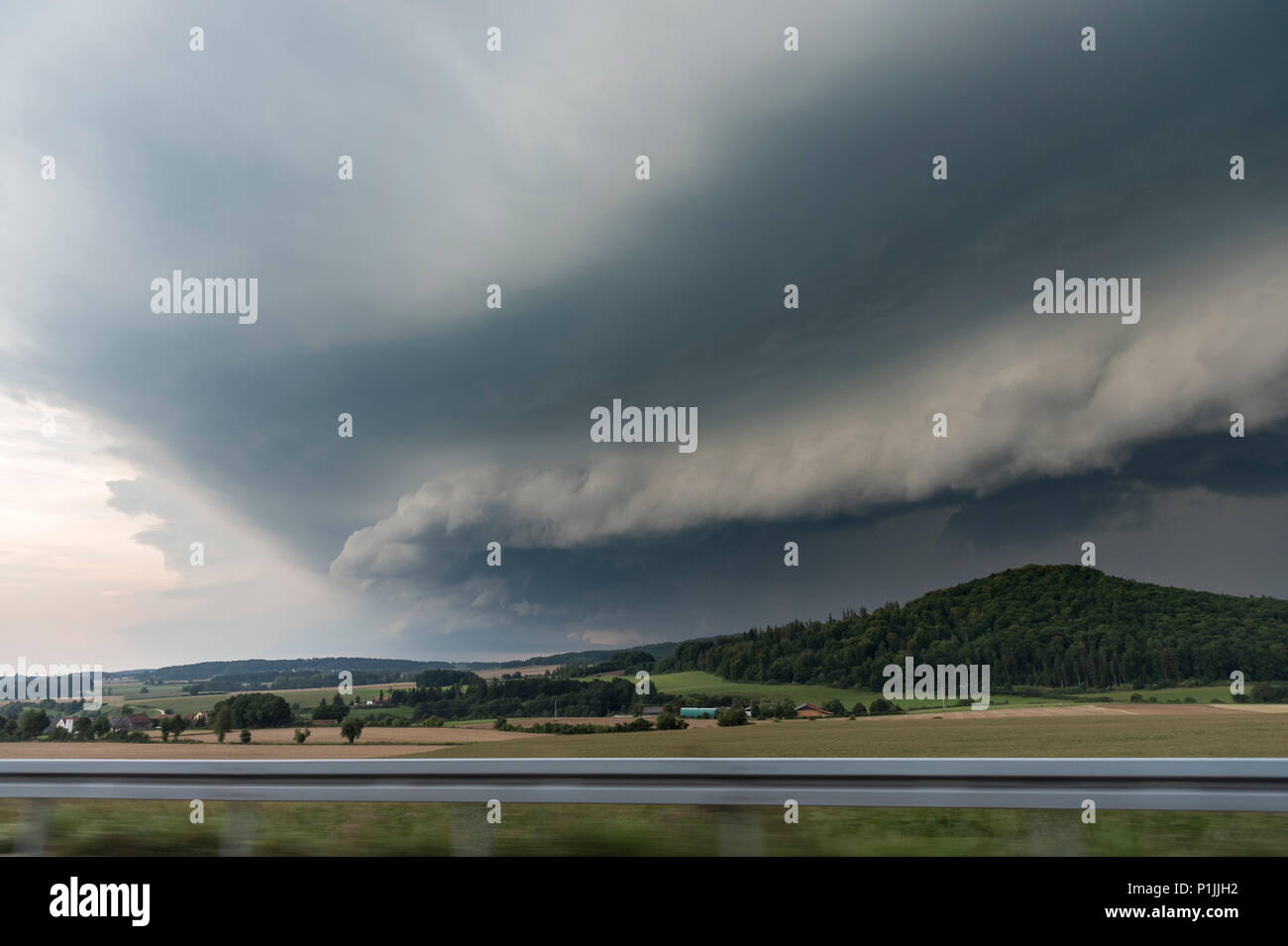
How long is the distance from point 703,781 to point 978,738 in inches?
294

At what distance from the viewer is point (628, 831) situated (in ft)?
13.1

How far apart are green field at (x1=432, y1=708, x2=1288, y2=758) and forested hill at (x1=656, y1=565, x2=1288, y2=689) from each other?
7.06m

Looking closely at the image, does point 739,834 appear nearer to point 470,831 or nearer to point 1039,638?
point 470,831

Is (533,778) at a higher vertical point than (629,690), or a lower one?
higher

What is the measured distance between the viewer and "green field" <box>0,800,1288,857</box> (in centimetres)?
371

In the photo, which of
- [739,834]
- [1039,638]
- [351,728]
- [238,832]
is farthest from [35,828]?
[1039,638]

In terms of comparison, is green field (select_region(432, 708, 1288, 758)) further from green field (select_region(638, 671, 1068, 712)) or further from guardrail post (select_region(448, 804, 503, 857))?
green field (select_region(638, 671, 1068, 712))

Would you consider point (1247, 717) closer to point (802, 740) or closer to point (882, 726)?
point (882, 726)

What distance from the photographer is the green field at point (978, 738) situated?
7363 millimetres

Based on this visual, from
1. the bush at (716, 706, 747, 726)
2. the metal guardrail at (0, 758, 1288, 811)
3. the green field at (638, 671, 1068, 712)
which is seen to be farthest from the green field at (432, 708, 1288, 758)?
the green field at (638, 671, 1068, 712)

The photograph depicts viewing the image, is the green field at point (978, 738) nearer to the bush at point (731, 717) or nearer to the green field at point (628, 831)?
the bush at point (731, 717)

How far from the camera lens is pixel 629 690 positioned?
11.2 meters
